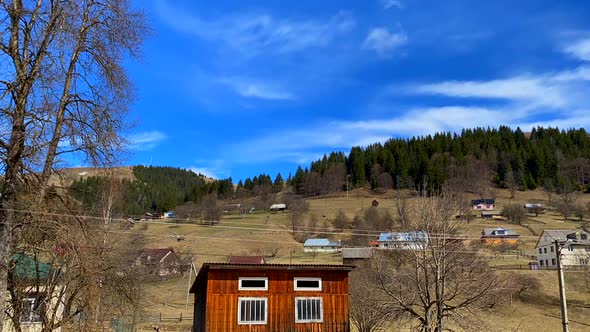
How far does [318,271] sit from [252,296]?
3680 millimetres

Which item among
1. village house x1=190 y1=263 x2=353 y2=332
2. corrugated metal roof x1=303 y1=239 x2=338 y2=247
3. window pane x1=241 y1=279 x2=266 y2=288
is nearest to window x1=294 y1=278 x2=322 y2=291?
village house x1=190 y1=263 x2=353 y2=332

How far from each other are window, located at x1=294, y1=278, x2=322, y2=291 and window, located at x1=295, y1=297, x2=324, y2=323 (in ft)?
1.70

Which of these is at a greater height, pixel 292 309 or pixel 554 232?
pixel 554 232

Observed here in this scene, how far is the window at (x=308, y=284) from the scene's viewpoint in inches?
1025

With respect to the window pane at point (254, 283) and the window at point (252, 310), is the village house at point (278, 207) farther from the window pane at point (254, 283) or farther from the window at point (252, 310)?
the window at point (252, 310)

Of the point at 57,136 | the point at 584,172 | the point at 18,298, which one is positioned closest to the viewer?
the point at 57,136

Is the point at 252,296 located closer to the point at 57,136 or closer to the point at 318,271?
the point at 318,271

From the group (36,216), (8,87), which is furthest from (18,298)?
(8,87)

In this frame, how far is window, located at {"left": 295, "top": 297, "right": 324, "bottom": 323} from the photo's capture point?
25.4 m

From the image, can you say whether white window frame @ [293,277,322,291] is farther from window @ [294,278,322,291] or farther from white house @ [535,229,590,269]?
white house @ [535,229,590,269]

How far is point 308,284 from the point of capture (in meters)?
26.1

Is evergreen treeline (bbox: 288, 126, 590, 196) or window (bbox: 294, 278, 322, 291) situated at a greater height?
evergreen treeline (bbox: 288, 126, 590, 196)

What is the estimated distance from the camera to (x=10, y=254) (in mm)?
12484

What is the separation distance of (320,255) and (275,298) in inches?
2432
